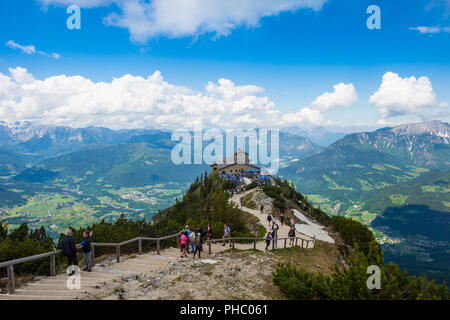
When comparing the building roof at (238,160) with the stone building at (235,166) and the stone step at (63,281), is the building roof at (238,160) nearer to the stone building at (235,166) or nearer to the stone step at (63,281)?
the stone building at (235,166)

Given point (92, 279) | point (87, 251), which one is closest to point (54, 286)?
point (92, 279)

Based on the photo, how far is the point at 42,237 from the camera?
25984mm

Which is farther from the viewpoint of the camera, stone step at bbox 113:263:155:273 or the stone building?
the stone building

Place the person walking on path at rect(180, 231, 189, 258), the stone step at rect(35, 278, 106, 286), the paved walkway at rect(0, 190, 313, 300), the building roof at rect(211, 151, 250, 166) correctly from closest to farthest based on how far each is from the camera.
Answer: the paved walkway at rect(0, 190, 313, 300), the stone step at rect(35, 278, 106, 286), the person walking on path at rect(180, 231, 189, 258), the building roof at rect(211, 151, 250, 166)

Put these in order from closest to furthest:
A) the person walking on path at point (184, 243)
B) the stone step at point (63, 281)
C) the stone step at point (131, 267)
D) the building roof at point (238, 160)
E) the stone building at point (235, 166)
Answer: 1. the stone step at point (63, 281)
2. the stone step at point (131, 267)
3. the person walking on path at point (184, 243)
4. the stone building at point (235, 166)
5. the building roof at point (238, 160)

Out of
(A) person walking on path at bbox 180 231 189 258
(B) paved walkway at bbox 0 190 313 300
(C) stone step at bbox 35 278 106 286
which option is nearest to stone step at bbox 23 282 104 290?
(B) paved walkway at bbox 0 190 313 300

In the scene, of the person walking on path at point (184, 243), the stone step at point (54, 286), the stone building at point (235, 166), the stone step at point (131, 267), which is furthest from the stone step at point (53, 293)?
the stone building at point (235, 166)

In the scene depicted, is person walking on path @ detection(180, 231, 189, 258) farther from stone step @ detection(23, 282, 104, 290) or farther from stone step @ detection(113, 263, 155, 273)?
stone step @ detection(23, 282, 104, 290)

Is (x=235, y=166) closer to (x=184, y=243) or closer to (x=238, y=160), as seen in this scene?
(x=238, y=160)

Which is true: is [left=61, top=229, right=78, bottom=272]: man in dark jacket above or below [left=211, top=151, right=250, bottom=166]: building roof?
below

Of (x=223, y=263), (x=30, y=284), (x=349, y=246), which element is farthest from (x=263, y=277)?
(x=349, y=246)

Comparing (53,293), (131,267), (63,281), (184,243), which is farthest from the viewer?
(184,243)
